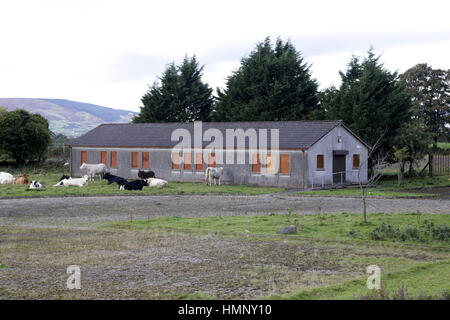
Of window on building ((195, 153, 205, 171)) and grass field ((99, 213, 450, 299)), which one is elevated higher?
window on building ((195, 153, 205, 171))

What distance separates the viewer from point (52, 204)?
25.8 metres

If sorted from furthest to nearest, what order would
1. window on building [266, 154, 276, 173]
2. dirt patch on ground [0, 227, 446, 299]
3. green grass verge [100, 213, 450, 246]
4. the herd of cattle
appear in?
window on building [266, 154, 276, 173] < the herd of cattle < green grass verge [100, 213, 450, 246] < dirt patch on ground [0, 227, 446, 299]

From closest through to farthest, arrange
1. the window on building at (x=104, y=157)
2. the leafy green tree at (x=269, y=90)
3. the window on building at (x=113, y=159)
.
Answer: the window on building at (x=113, y=159) < the window on building at (x=104, y=157) < the leafy green tree at (x=269, y=90)

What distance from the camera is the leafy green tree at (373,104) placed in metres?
45.4

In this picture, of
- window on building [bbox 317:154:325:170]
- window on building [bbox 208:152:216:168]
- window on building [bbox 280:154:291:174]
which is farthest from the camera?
window on building [bbox 208:152:216:168]

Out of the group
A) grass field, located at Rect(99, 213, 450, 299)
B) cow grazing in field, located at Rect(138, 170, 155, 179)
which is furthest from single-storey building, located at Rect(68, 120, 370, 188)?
grass field, located at Rect(99, 213, 450, 299)

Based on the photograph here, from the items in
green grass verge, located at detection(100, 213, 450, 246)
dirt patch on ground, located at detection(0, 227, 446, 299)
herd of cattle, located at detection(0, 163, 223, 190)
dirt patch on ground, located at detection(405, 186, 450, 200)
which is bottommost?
dirt patch on ground, located at detection(0, 227, 446, 299)

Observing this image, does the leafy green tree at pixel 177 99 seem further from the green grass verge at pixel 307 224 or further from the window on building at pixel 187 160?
the green grass verge at pixel 307 224

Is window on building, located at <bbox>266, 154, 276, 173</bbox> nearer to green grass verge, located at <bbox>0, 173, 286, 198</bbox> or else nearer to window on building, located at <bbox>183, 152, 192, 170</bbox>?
green grass verge, located at <bbox>0, 173, 286, 198</bbox>

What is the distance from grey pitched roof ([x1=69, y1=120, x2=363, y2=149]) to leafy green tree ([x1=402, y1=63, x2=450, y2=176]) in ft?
74.4

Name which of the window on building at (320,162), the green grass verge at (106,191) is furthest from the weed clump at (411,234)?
the window on building at (320,162)

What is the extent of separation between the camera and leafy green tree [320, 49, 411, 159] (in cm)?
4538

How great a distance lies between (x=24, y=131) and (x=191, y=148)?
64.4 feet
